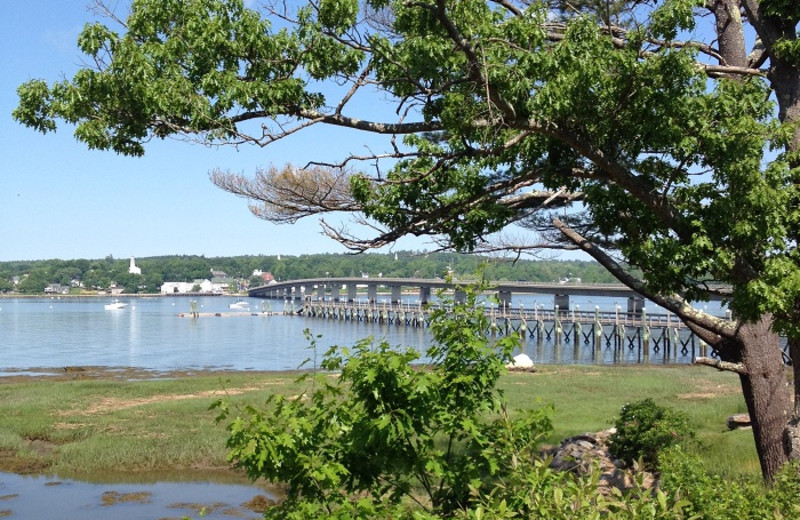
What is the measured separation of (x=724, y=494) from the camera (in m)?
5.87

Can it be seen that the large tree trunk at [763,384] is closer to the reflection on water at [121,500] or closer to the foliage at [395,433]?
the foliage at [395,433]

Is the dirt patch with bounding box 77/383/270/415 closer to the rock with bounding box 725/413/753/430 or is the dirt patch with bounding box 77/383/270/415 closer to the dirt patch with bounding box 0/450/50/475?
the dirt patch with bounding box 0/450/50/475

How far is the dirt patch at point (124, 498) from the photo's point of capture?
16.1m

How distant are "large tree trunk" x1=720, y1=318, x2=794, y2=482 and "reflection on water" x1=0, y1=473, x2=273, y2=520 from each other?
29.3 feet

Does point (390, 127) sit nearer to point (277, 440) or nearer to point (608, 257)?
point (608, 257)

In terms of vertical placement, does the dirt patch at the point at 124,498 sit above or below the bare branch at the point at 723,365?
below

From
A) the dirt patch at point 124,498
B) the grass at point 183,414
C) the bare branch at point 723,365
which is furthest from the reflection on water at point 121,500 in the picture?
the bare branch at point 723,365

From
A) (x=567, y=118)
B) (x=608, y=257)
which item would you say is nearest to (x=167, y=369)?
(x=608, y=257)

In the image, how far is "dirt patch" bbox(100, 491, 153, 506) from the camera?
1612cm

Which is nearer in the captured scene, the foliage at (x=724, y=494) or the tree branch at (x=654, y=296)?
the foliage at (x=724, y=494)

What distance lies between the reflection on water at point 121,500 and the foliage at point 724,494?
9494 millimetres

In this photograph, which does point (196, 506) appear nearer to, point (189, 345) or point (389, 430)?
point (389, 430)

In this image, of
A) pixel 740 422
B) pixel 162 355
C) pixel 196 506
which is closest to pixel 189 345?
pixel 162 355

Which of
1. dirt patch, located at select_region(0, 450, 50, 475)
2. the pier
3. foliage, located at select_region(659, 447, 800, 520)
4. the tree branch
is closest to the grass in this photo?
dirt patch, located at select_region(0, 450, 50, 475)
